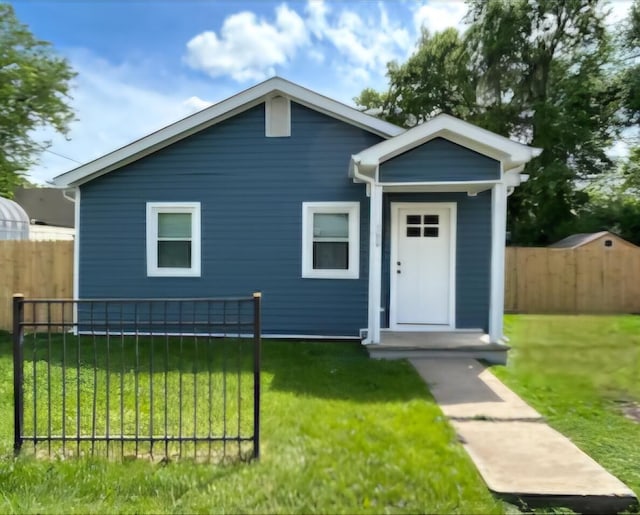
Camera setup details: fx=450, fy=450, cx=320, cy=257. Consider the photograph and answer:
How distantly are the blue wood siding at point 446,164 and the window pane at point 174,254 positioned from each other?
367 centimetres

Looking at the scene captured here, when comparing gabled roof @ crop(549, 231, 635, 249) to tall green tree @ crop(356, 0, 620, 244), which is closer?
gabled roof @ crop(549, 231, 635, 249)

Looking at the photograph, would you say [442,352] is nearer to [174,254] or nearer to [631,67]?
[174,254]

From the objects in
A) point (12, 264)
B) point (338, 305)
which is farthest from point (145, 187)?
point (338, 305)

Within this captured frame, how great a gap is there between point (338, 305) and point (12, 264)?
6196 mm

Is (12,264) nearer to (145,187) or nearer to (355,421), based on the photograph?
(145,187)

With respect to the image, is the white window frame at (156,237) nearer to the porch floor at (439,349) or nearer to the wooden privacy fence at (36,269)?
the wooden privacy fence at (36,269)

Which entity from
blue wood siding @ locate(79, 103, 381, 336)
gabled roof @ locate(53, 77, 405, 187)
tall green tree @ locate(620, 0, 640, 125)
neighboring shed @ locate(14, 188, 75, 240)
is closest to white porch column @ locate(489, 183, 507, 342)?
gabled roof @ locate(53, 77, 405, 187)

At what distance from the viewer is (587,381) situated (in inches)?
172

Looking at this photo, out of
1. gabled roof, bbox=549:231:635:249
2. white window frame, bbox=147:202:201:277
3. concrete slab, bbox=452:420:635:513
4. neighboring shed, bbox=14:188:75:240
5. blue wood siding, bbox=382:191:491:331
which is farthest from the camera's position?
neighboring shed, bbox=14:188:75:240

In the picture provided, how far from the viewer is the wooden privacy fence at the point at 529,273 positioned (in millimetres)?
8375

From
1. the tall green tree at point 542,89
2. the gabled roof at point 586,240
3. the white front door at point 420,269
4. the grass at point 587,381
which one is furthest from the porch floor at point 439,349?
the tall green tree at point 542,89

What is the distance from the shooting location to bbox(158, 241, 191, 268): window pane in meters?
7.74

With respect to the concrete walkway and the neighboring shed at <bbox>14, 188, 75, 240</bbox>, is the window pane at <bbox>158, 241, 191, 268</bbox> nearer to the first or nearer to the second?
the concrete walkway

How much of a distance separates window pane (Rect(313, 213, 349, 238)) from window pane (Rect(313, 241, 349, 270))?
5.2 inches
